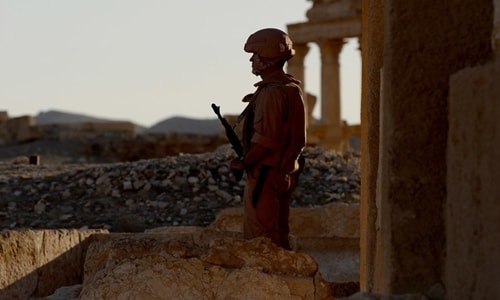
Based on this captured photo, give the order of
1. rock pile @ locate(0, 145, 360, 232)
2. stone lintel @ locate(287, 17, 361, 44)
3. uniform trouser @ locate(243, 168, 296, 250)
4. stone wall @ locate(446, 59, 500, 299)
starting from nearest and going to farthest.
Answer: stone wall @ locate(446, 59, 500, 299) < uniform trouser @ locate(243, 168, 296, 250) < rock pile @ locate(0, 145, 360, 232) < stone lintel @ locate(287, 17, 361, 44)

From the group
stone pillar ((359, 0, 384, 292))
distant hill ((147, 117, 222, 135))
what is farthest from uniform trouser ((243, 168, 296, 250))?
distant hill ((147, 117, 222, 135))

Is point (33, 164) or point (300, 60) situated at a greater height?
point (300, 60)

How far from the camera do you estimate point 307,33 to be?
29984 mm

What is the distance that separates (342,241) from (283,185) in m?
3.79

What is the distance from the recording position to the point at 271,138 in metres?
6.02

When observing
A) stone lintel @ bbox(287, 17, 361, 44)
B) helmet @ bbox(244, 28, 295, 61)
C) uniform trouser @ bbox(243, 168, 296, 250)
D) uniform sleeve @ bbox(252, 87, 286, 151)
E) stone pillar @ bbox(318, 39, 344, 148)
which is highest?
stone lintel @ bbox(287, 17, 361, 44)

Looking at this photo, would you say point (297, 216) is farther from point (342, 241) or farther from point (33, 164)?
point (33, 164)

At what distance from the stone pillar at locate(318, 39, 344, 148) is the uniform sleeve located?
78.7 ft

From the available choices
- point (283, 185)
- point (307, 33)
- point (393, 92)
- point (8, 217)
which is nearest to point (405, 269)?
point (393, 92)

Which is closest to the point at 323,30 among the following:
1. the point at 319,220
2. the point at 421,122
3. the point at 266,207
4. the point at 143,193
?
the point at 143,193

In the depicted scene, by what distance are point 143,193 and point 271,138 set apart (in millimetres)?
8434

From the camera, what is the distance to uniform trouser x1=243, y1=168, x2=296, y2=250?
6191mm

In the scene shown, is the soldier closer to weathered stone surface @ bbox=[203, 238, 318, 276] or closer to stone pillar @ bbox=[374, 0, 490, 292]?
weathered stone surface @ bbox=[203, 238, 318, 276]

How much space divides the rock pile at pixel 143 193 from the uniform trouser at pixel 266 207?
6411mm
